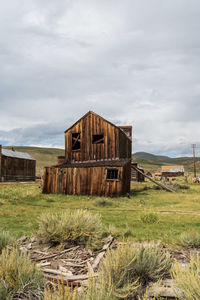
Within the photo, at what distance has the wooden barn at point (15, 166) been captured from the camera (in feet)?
118

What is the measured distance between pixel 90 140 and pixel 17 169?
2084 centimetres

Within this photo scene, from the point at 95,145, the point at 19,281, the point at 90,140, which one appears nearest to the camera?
the point at 19,281

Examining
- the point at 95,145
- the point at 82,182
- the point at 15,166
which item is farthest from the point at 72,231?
the point at 15,166

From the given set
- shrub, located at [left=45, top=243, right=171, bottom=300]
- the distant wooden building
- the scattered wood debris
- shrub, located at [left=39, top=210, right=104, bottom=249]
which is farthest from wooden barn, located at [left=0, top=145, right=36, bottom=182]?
the distant wooden building

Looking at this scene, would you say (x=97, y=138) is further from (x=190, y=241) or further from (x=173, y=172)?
(x=173, y=172)

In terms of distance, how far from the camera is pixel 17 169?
39.9 meters

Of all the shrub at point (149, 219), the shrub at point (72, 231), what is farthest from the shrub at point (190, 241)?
the shrub at point (149, 219)

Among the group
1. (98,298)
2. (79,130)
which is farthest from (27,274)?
(79,130)

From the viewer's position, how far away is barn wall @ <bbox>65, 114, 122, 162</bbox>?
2361 cm

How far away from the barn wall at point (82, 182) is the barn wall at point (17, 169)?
17.1 meters

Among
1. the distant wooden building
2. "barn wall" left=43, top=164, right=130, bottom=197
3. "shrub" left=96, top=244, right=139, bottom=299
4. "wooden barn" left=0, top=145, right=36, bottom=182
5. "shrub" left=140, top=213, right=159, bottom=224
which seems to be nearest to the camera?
"shrub" left=96, top=244, right=139, bottom=299

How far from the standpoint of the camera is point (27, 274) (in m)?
3.67

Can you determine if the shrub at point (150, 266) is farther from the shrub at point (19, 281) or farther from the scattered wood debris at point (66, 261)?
the shrub at point (19, 281)

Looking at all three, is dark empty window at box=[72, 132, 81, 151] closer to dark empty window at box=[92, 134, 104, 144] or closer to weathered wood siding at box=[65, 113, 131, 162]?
weathered wood siding at box=[65, 113, 131, 162]
